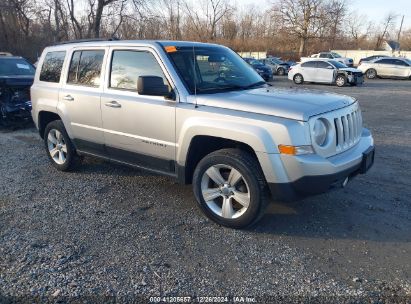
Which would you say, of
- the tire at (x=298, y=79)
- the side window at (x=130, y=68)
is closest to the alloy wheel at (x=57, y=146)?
the side window at (x=130, y=68)

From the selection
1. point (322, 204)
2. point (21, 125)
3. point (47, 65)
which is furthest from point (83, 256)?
point (21, 125)

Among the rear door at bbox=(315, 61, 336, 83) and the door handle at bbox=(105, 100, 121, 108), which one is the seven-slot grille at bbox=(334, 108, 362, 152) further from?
the rear door at bbox=(315, 61, 336, 83)

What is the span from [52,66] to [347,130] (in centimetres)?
437

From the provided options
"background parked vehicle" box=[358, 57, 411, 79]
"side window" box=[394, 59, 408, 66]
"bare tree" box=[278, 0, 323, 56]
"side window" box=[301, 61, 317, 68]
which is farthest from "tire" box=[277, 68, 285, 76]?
"bare tree" box=[278, 0, 323, 56]

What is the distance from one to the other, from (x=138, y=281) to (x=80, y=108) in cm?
282

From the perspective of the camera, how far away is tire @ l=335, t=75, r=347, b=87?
2107 cm

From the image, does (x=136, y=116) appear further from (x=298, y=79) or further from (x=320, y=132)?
(x=298, y=79)

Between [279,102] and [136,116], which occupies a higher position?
[279,102]

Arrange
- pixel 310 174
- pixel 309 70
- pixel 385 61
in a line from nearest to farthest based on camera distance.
→ pixel 310 174 → pixel 309 70 → pixel 385 61

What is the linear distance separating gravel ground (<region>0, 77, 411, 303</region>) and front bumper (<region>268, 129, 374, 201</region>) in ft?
1.79

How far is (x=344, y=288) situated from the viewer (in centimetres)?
286

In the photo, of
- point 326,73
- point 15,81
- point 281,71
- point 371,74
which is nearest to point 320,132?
point 15,81

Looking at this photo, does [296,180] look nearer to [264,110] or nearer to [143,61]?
[264,110]

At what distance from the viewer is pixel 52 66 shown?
5520mm
